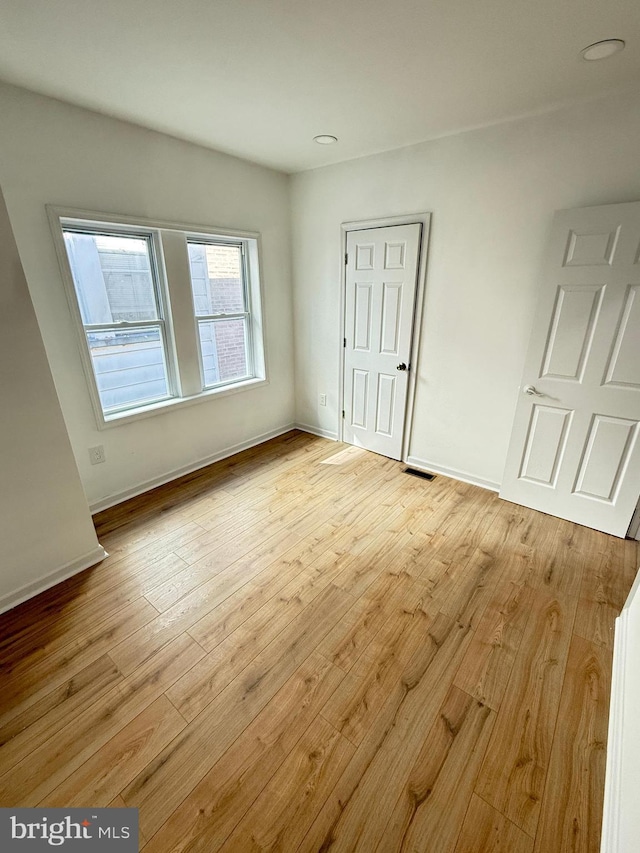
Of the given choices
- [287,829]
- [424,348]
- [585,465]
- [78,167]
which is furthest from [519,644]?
[78,167]

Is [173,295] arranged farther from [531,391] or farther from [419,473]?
[531,391]

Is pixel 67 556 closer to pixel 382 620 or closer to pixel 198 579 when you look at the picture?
pixel 198 579

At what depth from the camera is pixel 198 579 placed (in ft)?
6.90

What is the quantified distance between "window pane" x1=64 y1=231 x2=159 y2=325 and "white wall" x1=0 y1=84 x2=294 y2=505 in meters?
0.20

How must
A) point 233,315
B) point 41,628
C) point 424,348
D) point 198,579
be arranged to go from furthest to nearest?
point 233,315 → point 424,348 → point 198,579 → point 41,628

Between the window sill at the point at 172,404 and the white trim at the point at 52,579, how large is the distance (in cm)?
91

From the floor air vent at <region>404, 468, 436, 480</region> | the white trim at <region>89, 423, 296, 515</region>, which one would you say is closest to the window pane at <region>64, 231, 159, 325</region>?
the white trim at <region>89, 423, 296, 515</region>

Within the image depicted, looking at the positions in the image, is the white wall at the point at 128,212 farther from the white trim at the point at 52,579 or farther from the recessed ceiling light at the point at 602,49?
the recessed ceiling light at the point at 602,49

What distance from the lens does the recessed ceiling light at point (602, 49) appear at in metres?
1.59

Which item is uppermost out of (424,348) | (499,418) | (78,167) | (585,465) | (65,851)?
(78,167)

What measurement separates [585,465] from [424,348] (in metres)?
1.45

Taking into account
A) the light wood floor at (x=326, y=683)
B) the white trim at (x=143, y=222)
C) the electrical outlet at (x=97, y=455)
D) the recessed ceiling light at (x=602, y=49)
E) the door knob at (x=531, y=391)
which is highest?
the recessed ceiling light at (x=602, y=49)

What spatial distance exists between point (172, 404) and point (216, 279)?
4.00 feet

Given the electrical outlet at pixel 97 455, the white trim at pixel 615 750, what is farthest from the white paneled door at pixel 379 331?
the electrical outlet at pixel 97 455
